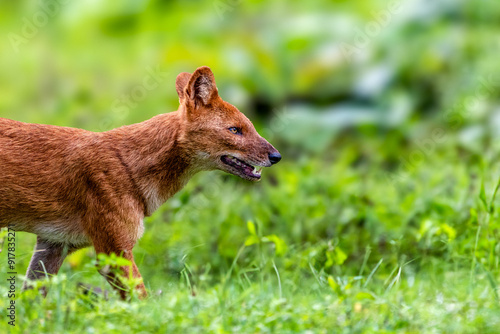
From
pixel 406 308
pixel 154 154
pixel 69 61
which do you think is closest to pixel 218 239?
pixel 154 154

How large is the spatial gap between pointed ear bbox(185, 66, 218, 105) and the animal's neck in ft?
0.59

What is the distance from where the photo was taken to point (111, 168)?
4.96m

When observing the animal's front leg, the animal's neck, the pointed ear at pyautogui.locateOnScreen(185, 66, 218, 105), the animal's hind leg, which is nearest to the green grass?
the animal's front leg

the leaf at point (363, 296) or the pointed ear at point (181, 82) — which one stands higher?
the pointed ear at point (181, 82)

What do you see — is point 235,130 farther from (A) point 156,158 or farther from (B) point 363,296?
(B) point 363,296

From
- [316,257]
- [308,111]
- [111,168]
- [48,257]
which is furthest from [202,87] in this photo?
[308,111]

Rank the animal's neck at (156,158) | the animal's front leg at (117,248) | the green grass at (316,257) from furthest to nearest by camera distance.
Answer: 1. the animal's neck at (156,158)
2. the animal's front leg at (117,248)
3. the green grass at (316,257)

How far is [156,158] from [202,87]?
1.86ft

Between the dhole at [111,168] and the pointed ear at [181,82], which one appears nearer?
the dhole at [111,168]

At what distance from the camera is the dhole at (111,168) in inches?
191

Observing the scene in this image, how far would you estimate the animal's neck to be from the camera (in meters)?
5.02

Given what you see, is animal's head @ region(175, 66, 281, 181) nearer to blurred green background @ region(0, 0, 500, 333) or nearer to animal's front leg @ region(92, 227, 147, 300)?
blurred green background @ region(0, 0, 500, 333)

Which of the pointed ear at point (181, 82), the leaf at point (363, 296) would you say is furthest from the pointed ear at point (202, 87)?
the leaf at point (363, 296)

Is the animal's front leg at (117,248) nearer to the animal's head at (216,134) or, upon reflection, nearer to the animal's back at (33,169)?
the animal's back at (33,169)
